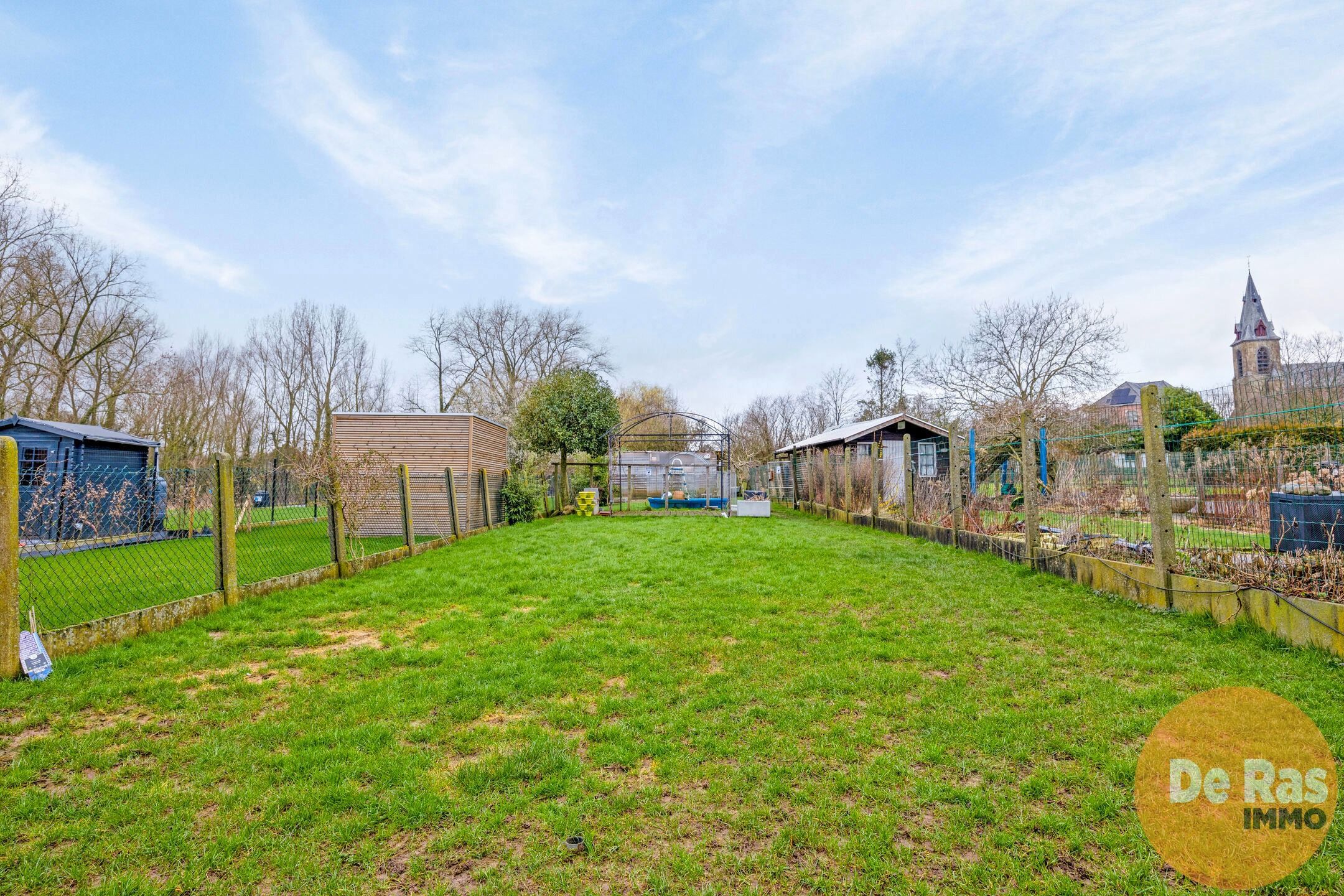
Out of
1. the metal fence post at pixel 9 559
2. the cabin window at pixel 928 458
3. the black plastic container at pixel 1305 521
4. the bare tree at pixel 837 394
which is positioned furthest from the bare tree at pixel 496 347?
the black plastic container at pixel 1305 521

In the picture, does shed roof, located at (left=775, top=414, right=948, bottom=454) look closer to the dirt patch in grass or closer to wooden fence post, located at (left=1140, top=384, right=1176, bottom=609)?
wooden fence post, located at (left=1140, top=384, right=1176, bottom=609)

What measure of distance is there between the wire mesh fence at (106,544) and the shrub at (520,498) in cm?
627

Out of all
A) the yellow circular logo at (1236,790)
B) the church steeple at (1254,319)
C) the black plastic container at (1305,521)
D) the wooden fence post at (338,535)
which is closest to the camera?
the yellow circular logo at (1236,790)

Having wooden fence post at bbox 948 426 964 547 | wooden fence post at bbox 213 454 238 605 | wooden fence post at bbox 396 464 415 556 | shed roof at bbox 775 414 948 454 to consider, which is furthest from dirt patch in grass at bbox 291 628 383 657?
shed roof at bbox 775 414 948 454

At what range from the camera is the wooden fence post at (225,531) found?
226 inches

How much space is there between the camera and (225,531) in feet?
19.4

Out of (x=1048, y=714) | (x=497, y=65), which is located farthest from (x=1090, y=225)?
(x=1048, y=714)

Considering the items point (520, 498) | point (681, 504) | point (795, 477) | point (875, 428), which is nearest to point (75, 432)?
point (520, 498)

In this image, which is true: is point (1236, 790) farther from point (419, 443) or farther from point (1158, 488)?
point (419, 443)

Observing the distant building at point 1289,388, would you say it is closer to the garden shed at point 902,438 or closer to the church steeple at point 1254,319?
the garden shed at point 902,438

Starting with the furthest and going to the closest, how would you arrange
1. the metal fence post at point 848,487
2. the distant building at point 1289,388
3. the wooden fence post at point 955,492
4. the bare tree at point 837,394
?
1. the bare tree at point 837,394
2. the metal fence post at point 848,487
3. the wooden fence post at point 955,492
4. the distant building at point 1289,388

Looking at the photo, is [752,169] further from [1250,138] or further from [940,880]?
[940,880]

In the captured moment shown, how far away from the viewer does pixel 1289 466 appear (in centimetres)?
438

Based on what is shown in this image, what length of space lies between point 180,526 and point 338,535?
6270mm
